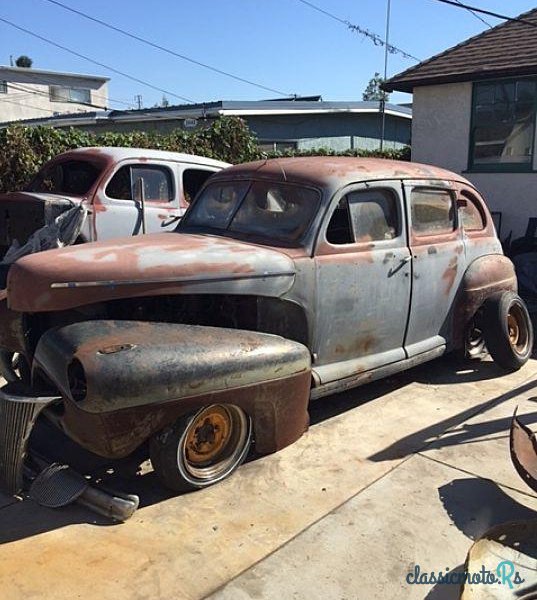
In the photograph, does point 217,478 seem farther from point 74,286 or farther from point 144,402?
point 74,286

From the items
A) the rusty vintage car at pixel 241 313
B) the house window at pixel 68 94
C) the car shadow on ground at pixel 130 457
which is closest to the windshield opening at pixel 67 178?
the rusty vintage car at pixel 241 313

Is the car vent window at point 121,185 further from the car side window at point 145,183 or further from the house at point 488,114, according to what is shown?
the house at point 488,114

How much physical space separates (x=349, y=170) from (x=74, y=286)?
232 cm

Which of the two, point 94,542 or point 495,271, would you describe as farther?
point 495,271

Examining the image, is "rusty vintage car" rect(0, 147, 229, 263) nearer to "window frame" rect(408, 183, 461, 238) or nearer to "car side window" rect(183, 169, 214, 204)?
"car side window" rect(183, 169, 214, 204)

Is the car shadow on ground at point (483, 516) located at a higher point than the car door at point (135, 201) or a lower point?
lower

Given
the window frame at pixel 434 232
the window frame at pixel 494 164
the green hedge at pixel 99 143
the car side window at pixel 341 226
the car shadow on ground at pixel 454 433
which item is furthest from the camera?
the window frame at pixel 494 164

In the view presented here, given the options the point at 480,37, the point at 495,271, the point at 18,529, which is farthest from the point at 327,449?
the point at 480,37

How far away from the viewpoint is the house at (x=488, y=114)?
1034 cm

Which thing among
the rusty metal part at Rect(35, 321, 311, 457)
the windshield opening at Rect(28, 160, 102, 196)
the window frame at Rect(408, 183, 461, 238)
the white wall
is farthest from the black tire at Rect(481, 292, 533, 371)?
the white wall

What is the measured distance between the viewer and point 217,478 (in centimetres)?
378

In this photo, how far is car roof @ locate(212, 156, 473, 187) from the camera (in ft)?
15.0

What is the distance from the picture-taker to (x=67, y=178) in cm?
771

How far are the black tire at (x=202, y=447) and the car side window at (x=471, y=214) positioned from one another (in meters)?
3.31
